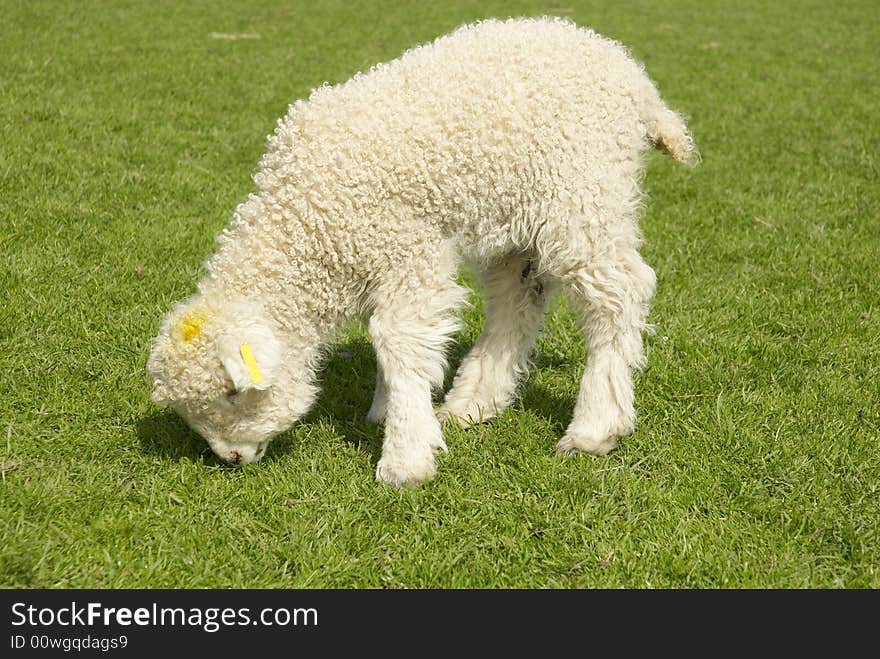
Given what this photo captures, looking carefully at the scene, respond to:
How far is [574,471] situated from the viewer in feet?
14.1

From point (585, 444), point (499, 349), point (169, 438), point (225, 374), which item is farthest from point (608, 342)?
point (169, 438)

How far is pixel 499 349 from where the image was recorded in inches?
193

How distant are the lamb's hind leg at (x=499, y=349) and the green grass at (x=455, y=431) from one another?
0.46 feet

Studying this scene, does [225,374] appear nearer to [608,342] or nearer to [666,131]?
[608,342]

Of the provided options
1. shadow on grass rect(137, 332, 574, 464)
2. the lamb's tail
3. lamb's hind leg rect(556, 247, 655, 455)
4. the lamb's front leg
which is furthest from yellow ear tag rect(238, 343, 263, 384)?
the lamb's tail

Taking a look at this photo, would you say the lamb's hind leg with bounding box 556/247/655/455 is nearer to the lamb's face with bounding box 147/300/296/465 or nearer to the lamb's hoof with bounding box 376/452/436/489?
the lamb's hoof with bounding box 376/452/436/489

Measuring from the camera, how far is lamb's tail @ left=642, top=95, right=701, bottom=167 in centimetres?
445

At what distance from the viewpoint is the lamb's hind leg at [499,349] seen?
4809 millimetres

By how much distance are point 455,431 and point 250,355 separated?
4.32 feet

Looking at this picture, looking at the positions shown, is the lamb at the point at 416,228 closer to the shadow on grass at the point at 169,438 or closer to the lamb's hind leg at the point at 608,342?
the lamb's hind leg at the point at 608,342

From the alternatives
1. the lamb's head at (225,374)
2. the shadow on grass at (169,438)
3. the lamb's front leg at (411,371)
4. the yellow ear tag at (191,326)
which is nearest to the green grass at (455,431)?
the shadow on grass at (169,438)

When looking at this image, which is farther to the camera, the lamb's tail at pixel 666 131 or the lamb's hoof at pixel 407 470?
the lamb's tail at pixel 666 131
